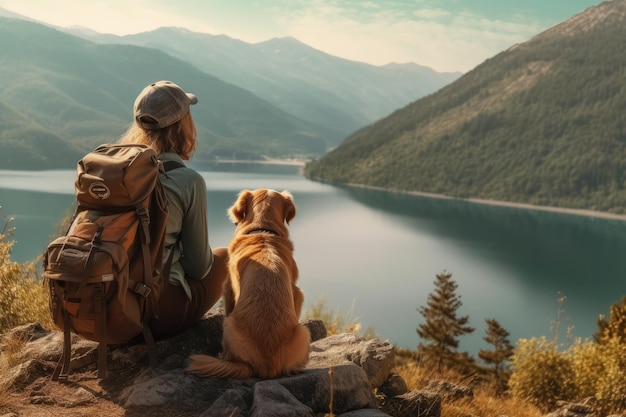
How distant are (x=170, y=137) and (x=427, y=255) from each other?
6983 centimetres

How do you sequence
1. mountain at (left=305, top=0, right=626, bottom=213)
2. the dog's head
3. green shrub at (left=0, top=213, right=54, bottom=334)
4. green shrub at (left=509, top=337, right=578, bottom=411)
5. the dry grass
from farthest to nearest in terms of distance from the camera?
1. mountain at (left=305, top=0, right=626, bottom=213)
2. green shrub at (left=509, top=337, right=578, bottom=411)
3. green shrub at (left=0, top=213, right=54, bottom=334)
4. the dry grass
5. the dog's head

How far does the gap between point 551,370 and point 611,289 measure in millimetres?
47675

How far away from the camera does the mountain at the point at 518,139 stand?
143 metres

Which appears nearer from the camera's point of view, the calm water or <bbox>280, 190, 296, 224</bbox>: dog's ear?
<bbox>280, 190, 296, 224</bbox>: dog's ear

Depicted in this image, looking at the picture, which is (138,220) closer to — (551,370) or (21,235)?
(551,370)

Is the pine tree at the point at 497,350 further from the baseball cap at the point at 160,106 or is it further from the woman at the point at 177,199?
the baseball cap at the point at 160,106

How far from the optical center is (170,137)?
389 cm

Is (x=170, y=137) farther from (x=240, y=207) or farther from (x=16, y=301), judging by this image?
(x=16, y=301)

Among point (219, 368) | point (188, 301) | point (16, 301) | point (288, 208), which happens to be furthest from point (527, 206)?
point (219, 368)

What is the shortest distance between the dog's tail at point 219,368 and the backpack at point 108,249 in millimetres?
437

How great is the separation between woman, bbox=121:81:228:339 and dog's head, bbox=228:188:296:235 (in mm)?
287

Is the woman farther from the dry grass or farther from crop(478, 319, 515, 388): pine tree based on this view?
crop(478, 319, 515, 388): pine tree

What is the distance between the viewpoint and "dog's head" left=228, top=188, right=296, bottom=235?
403 cm

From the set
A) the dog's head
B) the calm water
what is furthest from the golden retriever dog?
the calm water
